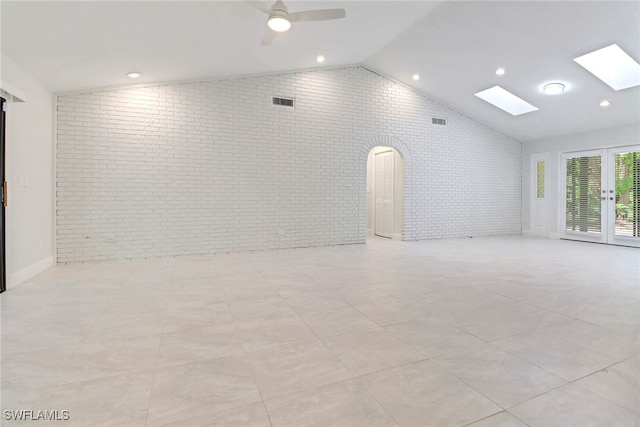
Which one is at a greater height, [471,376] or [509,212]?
[509,212]

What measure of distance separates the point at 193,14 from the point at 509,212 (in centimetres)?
870

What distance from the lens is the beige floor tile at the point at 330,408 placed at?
4.83 feet

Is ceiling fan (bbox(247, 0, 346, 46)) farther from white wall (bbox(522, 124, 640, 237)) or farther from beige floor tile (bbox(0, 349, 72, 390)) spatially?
white wall (bbox(522, 124, 640, 237))

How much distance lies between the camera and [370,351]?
84.5 inches

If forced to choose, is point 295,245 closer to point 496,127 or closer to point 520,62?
point 520,62

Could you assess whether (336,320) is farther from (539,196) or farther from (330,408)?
(539,196)

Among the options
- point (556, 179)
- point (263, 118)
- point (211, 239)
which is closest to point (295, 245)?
point (211, 239)

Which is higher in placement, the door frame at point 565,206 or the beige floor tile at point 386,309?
the door frame at point 565,206

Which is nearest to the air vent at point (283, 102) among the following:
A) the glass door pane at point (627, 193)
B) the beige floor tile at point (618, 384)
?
the beige floor tile at point (618, 384)

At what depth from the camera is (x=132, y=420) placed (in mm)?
1483

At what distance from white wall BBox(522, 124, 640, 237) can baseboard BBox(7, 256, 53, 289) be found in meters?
10.5

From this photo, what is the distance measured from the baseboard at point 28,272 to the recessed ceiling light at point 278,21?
3948 mm

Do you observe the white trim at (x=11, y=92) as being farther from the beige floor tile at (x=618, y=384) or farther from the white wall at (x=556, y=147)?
the white wall at (x=556, y=147)

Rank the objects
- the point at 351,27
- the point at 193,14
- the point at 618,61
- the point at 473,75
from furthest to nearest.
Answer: the point at 473,75, the point at 618,61, the point at 351,27, the point at 193,14
